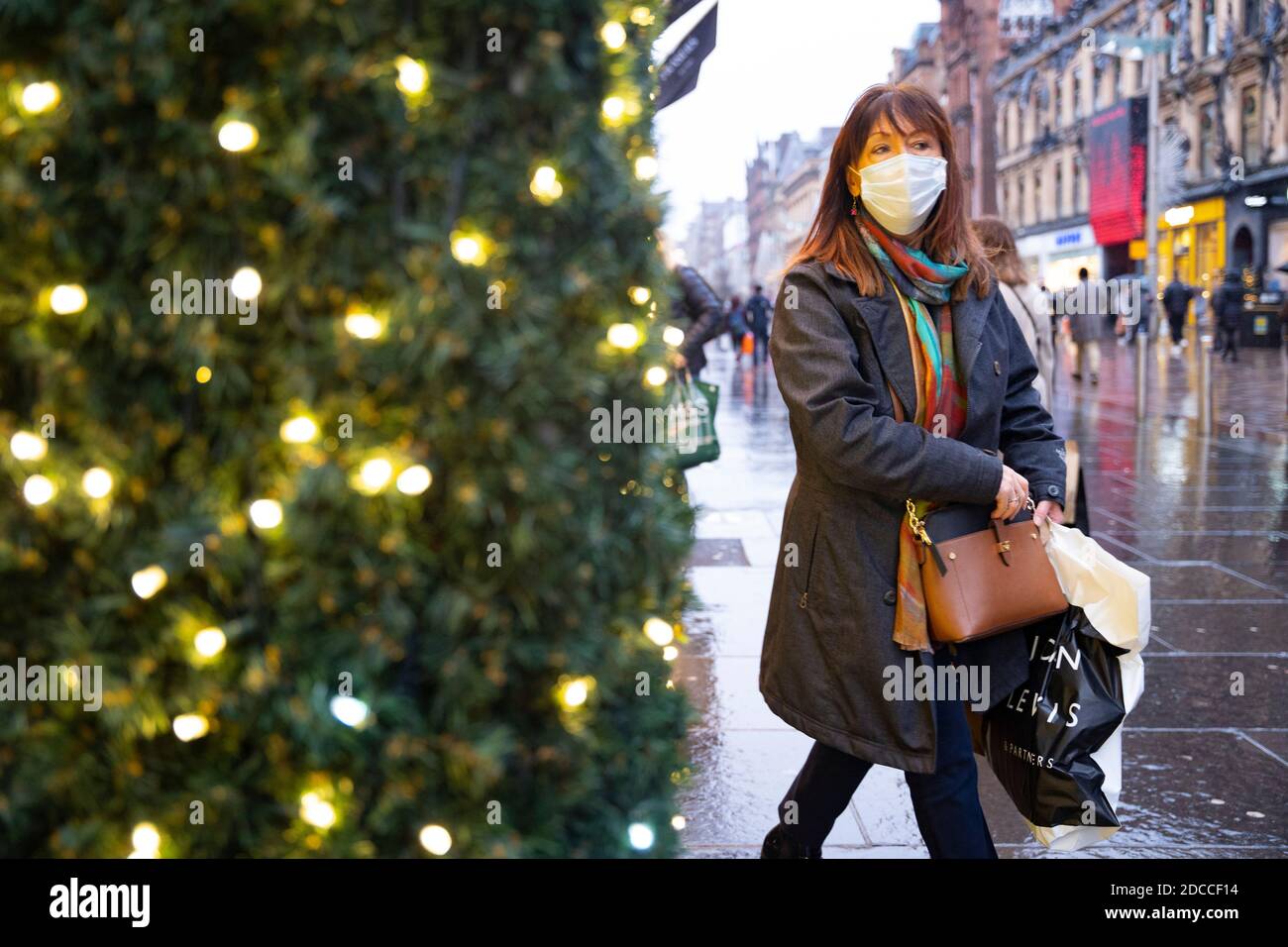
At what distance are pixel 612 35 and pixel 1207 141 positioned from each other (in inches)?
1783

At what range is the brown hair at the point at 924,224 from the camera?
9.48 feet

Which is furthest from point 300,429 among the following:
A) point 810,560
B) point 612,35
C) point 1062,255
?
point 1062,255

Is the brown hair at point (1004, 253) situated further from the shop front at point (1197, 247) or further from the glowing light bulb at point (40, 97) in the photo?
the shop front at point (1197, 247)

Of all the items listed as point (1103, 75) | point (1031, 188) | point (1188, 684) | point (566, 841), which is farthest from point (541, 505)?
point (1031, 188)

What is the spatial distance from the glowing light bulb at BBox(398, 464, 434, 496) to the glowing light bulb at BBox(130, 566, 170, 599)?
362mm

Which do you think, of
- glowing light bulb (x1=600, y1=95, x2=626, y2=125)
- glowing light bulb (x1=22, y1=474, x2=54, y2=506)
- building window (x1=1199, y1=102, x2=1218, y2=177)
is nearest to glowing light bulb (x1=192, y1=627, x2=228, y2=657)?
glowing light bulb (x1=22, y1=474, x2=54, y2=506)

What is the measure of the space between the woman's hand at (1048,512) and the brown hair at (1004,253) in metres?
2.84

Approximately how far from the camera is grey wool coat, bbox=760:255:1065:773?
→ 263 cm

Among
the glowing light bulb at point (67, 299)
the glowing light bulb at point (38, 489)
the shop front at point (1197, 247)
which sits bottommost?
the glowing light bulb at point (38, 489)

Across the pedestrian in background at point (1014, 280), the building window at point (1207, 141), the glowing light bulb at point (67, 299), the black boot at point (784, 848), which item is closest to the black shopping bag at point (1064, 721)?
the black boot at point (784, 848)

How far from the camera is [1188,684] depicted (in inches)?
200
